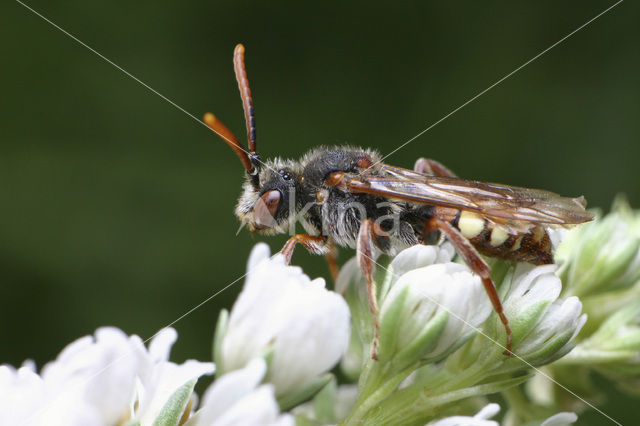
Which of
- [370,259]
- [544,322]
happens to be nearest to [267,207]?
[370,259]

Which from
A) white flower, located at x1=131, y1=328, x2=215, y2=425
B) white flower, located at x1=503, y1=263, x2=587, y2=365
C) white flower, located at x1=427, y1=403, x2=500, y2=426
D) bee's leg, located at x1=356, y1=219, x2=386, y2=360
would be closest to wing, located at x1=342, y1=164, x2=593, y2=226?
bee's leg, located at x1=356, y1=219, x2=386, y2=360

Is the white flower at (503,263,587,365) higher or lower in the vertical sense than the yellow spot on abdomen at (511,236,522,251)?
lower

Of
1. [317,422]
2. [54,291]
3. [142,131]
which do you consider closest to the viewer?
[317,422]

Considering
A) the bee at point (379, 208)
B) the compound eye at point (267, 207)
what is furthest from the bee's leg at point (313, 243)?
the compound eye at point (267, 207)

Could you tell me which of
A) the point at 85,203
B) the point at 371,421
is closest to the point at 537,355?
the point at 371,421

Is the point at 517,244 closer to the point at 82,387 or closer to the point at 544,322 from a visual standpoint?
the point at 544,322

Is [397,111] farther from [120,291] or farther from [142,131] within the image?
[120,291]

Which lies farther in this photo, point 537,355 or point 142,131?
point 142,131

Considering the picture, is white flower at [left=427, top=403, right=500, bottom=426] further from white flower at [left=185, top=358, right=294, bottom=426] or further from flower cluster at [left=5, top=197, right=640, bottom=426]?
white flower at [left=185, top=358, right=294, bottom=426]
